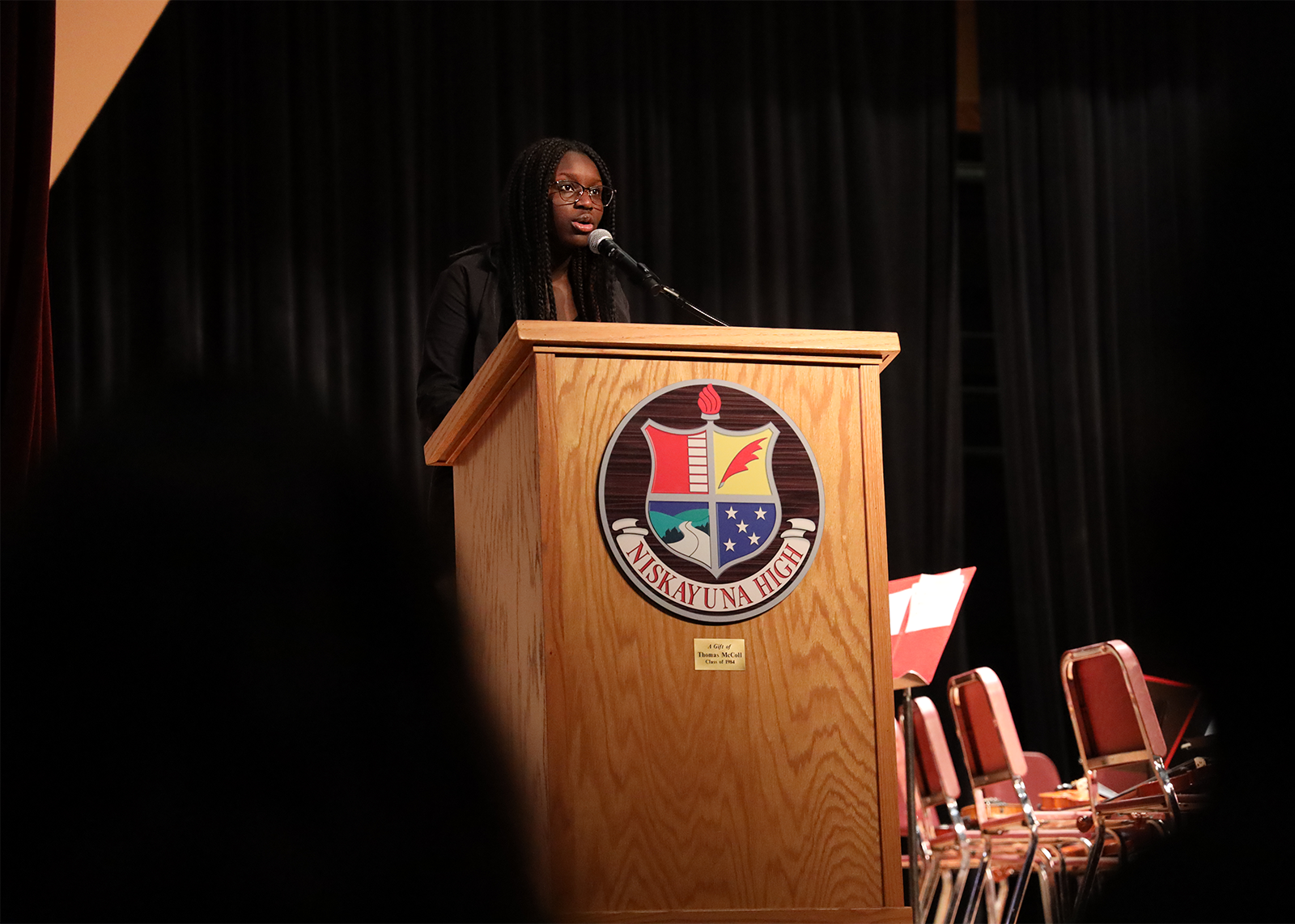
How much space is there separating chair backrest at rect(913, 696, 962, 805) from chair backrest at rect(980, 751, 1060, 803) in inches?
21.2

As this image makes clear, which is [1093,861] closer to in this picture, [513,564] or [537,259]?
[537,259]

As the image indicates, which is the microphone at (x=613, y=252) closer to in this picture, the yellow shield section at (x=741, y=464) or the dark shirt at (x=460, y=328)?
the dark shirt at (x=460, y=328)

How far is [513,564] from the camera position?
69.6 inches

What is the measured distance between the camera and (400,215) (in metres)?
5.34

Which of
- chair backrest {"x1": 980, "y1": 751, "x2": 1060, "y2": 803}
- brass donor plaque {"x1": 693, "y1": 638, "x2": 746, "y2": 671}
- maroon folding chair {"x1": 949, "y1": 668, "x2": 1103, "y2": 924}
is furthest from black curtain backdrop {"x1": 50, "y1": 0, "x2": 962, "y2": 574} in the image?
brass donor plaque {"x1": 693, "y1": 638, "x2": 746, "y2": 671}

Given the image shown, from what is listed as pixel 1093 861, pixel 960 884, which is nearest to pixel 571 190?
pixel 1093 861

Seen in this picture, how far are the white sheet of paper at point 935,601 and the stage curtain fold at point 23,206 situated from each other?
1.89 metres

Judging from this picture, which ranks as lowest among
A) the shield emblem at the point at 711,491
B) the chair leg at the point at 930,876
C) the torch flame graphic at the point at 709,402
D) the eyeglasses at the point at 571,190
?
the chair leg at the point at 930,876

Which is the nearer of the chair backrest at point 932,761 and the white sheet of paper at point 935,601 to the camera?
the white sheet of paper at point 935,601

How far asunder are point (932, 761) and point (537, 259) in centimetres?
236

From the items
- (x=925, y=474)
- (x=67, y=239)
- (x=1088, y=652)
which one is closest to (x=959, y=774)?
(x=925, y=474)

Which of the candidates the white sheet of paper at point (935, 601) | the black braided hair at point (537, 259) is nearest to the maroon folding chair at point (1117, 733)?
the white sheet of paper at point (935, 601)

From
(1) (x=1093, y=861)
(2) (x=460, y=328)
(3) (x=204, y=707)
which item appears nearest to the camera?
(3) (x=204, y=707)

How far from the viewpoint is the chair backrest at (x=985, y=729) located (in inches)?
151
